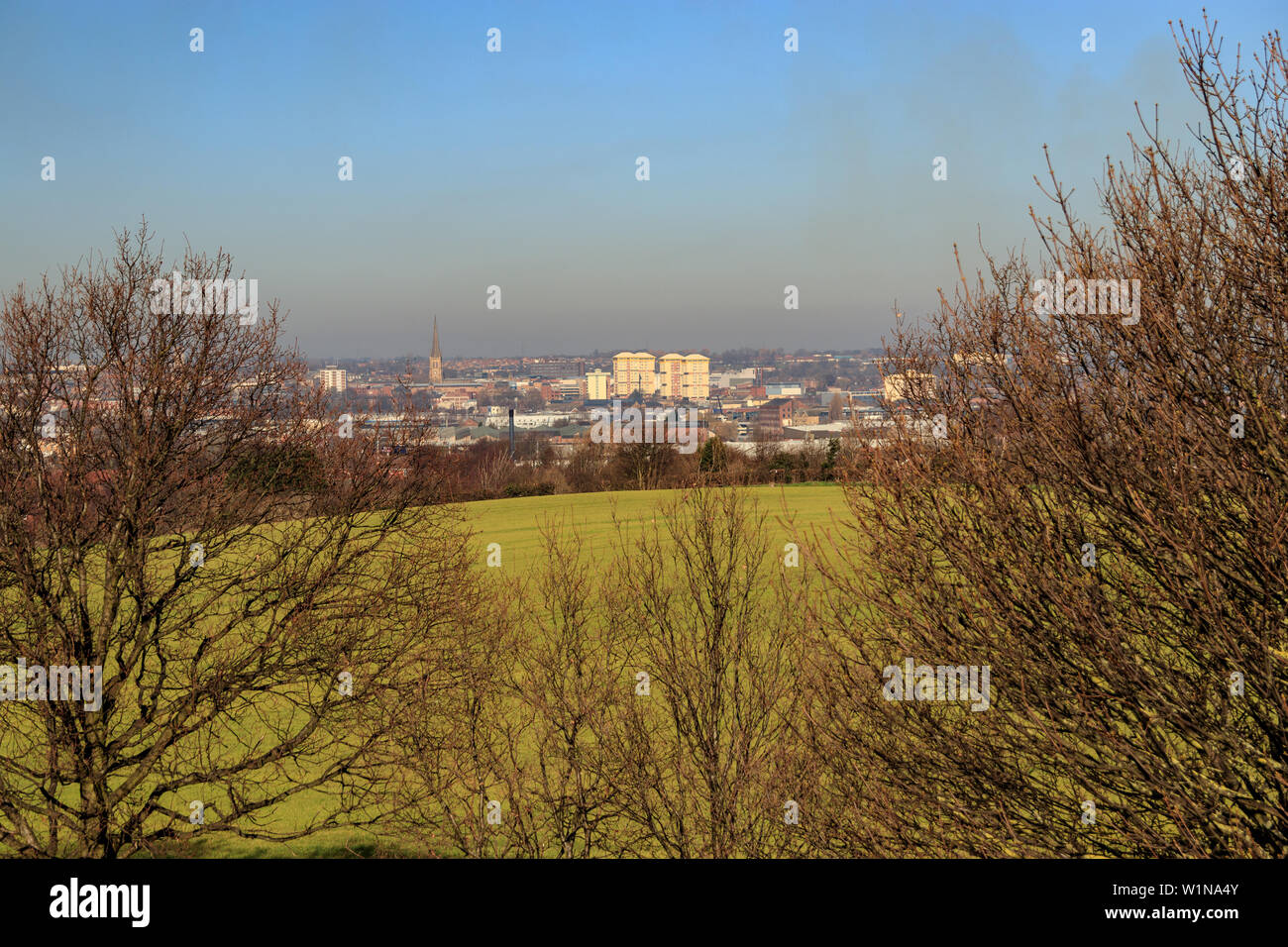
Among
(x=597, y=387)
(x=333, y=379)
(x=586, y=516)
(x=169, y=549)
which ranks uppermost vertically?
(x=597, y=387)

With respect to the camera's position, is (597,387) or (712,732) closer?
(712,732)

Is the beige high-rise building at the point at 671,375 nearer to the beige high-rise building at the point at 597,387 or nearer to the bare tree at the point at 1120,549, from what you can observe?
the beige high-rise building at the point at 597,387

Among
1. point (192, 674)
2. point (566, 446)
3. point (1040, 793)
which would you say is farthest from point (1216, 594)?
point (566, 446)

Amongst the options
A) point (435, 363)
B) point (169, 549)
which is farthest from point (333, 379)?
point (435, 363)

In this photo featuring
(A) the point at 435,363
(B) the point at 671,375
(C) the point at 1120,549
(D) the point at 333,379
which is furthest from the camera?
(B) the point at 671,375

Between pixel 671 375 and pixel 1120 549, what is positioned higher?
pixel 671 375

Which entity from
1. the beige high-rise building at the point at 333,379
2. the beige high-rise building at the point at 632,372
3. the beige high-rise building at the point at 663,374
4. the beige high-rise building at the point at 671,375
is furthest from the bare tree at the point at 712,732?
the beige high-rise building at the point at 671,375

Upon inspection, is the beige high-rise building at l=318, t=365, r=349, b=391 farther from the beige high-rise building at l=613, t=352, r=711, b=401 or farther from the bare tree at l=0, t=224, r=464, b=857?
the beige high-rise building at l=613, t=352, r=711, b=401

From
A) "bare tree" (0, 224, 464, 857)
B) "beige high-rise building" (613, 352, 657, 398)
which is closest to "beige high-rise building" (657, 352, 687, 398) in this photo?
"beige high-rise building" (613, 352, 657, 398)

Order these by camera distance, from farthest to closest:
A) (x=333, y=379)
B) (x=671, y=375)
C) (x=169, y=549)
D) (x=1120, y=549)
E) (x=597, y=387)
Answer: (x=597, y=387), (x=671, y=375), (x=333, y=379), (x=169, y=549), (x=1120, y=549)

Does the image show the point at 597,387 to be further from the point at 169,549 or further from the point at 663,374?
the point at 169,549

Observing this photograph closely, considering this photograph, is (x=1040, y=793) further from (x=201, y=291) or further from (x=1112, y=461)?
(x=201, y=291)

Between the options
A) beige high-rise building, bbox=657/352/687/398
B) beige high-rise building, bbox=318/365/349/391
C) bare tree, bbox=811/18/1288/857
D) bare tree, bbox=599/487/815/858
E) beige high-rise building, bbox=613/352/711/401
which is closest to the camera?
bare tree, bbox=811/18/1288/857
